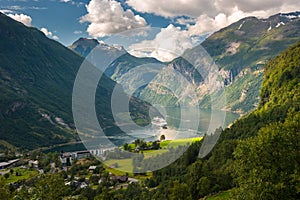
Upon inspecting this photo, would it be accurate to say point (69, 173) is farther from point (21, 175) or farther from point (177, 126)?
point (177, 126)

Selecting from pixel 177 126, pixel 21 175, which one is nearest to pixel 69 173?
pixel 21 175

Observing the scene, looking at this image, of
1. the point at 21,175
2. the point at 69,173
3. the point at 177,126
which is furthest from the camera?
the point at 21,175

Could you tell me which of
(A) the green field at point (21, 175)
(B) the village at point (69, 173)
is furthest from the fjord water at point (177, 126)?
→ (A) the green field at point (21, 175)

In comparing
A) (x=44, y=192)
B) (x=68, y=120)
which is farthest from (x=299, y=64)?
(x=68, y=120)

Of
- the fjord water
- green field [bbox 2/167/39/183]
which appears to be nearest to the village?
green field [bbox 2/167/39/183]

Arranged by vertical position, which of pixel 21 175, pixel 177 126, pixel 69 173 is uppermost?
pixel 177 126

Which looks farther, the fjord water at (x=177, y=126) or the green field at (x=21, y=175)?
the green field at (x=21, y=175)

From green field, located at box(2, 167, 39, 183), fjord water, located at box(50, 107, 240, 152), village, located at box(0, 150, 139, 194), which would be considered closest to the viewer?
fjord water, located at box(50, 107, 240, 152)

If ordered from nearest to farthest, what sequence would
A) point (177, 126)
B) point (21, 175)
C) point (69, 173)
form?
point (177, 126)
point (69, 173)
point (21, 175)

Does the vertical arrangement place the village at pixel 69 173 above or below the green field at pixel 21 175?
above

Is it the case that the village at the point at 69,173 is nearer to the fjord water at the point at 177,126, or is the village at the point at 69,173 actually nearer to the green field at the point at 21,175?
the green field at the point at 21,175

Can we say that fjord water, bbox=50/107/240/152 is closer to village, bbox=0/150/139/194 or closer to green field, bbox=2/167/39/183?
village, bbox=0/150/139/194

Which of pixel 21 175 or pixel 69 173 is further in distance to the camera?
pixel 21 175
